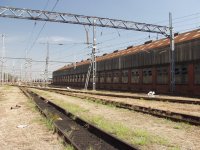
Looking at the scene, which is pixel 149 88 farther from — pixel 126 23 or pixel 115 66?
pixel 115 66

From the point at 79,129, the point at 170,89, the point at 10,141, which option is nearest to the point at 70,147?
the point at 10,141

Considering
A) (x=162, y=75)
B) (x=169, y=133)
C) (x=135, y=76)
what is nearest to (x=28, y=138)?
(x=169, y=133)

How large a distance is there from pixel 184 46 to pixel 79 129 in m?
23.6

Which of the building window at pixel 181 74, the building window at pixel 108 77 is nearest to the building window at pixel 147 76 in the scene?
the building window at pixel 181 74

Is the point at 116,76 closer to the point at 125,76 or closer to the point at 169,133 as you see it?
the point at 125,76

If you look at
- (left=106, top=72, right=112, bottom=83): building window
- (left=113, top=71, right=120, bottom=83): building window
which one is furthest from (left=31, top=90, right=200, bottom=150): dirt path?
(left=106, top=72, right=112, bottom=83): building window

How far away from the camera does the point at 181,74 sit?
1261 inches

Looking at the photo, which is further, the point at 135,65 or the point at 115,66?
the point at 115,66

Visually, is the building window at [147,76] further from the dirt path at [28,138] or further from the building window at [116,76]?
the dirt path at [28,138]

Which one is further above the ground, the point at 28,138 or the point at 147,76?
the point at 147,76

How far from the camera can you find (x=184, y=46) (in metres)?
31.9

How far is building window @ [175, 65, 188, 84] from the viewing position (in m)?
31.2

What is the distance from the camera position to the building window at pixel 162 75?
3472cm

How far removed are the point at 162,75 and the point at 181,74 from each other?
3.64m
